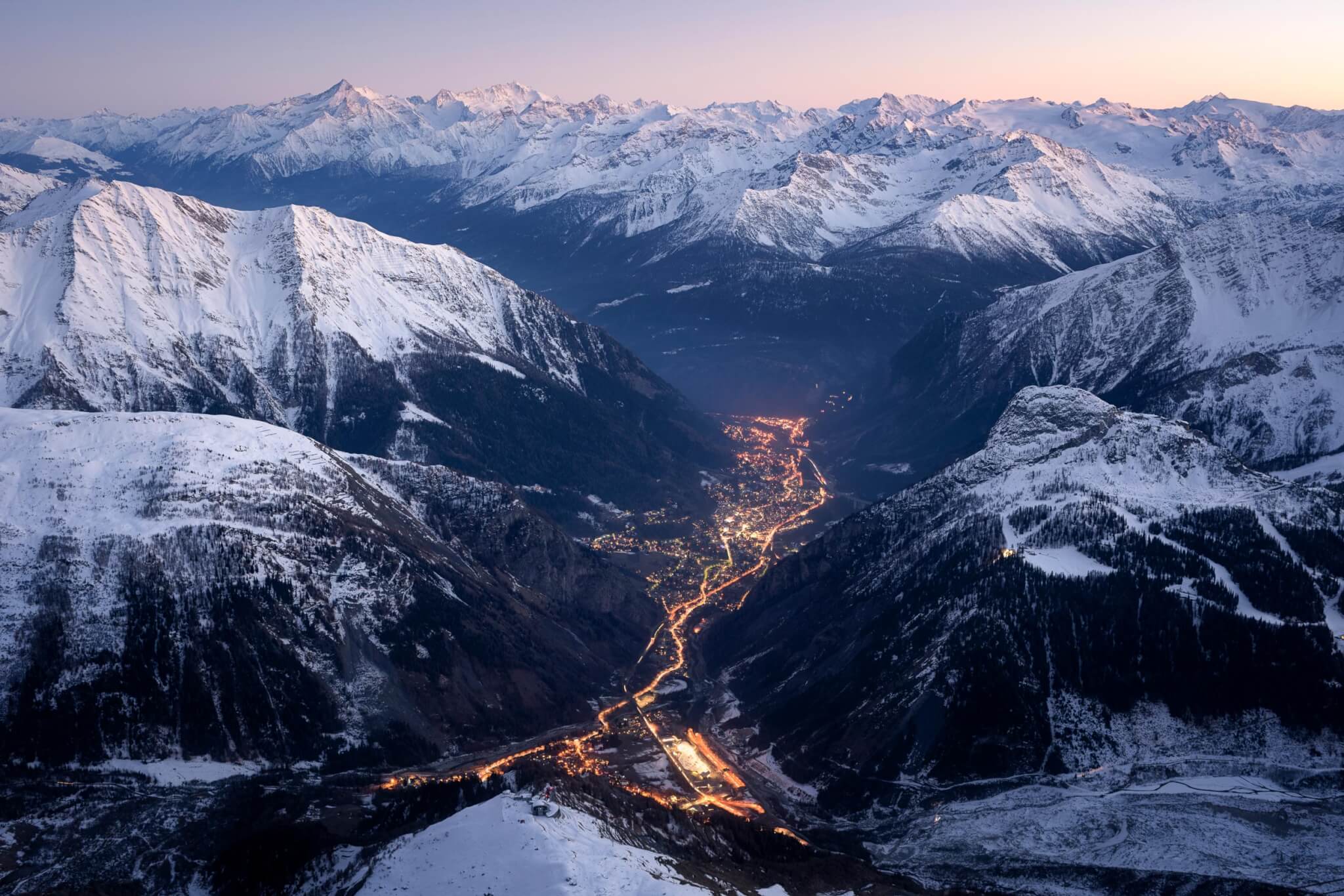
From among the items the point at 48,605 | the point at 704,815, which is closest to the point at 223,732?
the point at 48,605

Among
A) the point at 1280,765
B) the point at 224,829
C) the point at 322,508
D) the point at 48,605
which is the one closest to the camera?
the point at 224,829

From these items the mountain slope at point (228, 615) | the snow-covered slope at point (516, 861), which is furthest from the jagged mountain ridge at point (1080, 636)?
the snow-covered slope at point (516, 861)

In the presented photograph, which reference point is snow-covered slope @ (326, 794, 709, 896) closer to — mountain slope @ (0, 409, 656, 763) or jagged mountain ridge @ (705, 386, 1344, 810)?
mountain slope @ (0, 409, 656, 763)

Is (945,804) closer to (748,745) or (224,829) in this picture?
(748,745)

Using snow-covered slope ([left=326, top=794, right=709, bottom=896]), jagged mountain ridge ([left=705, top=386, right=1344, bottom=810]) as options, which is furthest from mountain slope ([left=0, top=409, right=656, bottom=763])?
snow-covered slope ([left=326, top=794, right=709, bottom=896])

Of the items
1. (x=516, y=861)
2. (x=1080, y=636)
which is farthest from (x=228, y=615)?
(x=1080, y=636)

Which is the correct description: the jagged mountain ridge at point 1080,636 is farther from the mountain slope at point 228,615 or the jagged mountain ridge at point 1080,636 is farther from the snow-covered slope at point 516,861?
the snow-covered slope at point 516,861
